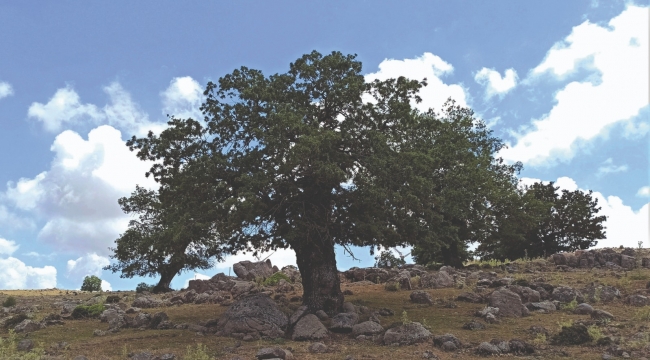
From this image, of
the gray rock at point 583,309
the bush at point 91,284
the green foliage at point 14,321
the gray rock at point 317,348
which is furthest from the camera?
the bush at point 91,284

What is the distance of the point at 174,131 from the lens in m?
22.3

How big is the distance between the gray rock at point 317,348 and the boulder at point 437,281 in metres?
13.2

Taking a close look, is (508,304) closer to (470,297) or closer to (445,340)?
(470,297)

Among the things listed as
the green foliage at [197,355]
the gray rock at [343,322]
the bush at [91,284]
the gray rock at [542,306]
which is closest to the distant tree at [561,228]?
the gray rock at [542,306]

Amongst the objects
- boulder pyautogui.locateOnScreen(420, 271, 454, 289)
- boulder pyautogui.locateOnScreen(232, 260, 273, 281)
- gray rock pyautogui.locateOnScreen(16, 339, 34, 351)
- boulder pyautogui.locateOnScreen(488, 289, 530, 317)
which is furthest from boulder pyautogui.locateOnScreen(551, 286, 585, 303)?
gray rock pyautogui.locateOnScreen(16, 339, 34, 351)

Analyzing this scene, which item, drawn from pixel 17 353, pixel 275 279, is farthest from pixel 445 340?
pixel 275 279

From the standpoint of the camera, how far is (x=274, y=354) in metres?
15.9

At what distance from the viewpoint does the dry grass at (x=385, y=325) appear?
Answer: 54.2ft

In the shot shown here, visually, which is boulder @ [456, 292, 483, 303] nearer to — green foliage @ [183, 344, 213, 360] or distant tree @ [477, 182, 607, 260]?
green foliage @ [183, 344, 213, 360]

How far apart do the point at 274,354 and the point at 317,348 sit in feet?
5.98

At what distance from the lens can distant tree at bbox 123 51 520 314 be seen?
20.3 meters

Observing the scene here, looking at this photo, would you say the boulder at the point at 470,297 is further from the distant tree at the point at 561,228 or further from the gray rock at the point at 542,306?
the distant tree at the point at 561,228

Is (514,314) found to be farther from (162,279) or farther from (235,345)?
(162,279)

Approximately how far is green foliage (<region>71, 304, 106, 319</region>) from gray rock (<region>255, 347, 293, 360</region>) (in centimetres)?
1435
